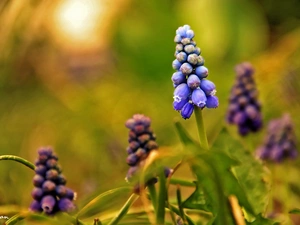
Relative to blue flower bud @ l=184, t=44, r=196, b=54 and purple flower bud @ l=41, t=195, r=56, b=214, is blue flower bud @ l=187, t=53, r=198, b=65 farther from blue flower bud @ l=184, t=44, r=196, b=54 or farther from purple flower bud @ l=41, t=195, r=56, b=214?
purple flower bud @ l=41, t=195, r=56, b=214

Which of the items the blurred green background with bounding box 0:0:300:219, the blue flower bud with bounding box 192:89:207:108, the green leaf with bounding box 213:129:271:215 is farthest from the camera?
the blurred green background with bounding box 0:0:300:219

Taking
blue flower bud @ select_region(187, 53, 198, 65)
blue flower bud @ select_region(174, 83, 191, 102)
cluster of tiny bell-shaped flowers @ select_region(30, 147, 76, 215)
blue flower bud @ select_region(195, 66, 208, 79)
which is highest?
blue flower bud @ select_region(187, 53, 198, 65)

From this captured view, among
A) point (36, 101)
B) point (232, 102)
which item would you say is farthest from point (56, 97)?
point (232, 102)

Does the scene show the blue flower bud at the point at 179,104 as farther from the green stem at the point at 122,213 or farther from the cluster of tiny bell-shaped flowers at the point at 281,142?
the cluster of tiny bell-shaped flowers at the point at 281,142

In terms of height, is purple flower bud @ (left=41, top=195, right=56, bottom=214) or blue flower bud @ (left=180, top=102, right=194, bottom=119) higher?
blue flower bud @ (left=180, top=102, right=194, bottom=119)

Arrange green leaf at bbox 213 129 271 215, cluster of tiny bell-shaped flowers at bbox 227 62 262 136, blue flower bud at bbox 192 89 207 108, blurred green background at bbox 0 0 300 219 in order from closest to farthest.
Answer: blue flower bud at bbox 192 89 207 108 → green leaf at bbox 213 129 271 215 → cluster of tiny bell-shaped flowers at bbox 227 62 262 136 → blurred green background at bbox 0 0 300 219

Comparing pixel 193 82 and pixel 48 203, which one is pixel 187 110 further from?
pixel 48 203

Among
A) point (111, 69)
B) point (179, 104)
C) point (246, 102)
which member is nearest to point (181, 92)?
point (179, 104)

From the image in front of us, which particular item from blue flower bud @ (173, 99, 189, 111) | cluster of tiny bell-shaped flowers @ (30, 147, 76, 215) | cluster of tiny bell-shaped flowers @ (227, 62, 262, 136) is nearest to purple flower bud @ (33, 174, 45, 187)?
cluster of tiny bell-shaped flowers @ (30, 147, 76, 215)
